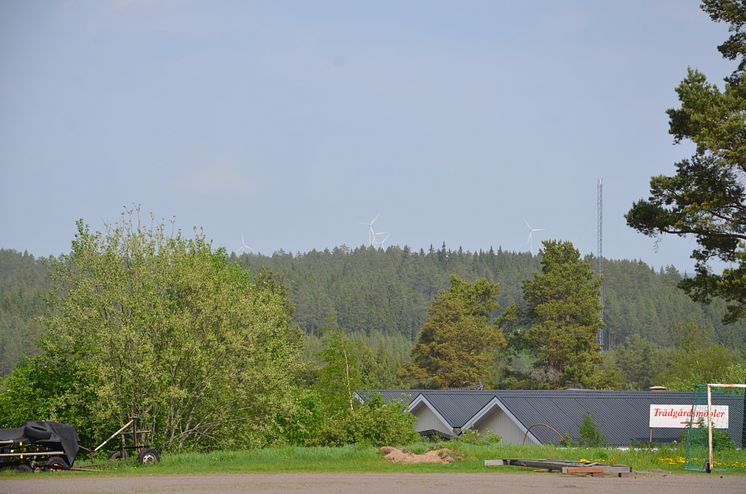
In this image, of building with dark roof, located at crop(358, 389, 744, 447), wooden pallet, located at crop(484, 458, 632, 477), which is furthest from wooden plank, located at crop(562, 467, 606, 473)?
building with dark roof, located at crop(358, 389, 744, 447)

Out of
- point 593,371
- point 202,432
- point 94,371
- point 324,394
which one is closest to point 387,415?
point 202,432

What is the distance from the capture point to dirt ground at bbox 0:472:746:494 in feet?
64.8

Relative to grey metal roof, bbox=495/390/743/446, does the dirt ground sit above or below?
below

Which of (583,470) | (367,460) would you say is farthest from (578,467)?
(367,460)

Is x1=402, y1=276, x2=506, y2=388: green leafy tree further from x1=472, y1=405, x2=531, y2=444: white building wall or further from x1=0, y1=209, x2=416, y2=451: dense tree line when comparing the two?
x1=0, y1=209, x2=416, y2=451: dense tree line

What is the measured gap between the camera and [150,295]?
3309 cm

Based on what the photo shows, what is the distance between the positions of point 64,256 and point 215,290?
5.19 m

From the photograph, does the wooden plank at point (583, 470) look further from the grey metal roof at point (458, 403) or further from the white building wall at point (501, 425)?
the grey metal roof at point (458, 403)

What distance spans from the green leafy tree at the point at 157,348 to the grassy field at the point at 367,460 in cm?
439

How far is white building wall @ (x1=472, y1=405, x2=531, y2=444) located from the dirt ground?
26189 millimetres

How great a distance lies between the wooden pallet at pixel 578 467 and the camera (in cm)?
2352

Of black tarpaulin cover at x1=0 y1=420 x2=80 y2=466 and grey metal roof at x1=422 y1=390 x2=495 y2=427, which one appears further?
grey metal roof at x1=422 y1=390 x2=495 y2=427

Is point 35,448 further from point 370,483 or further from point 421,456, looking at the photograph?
point 421,456

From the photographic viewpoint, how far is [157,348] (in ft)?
108
